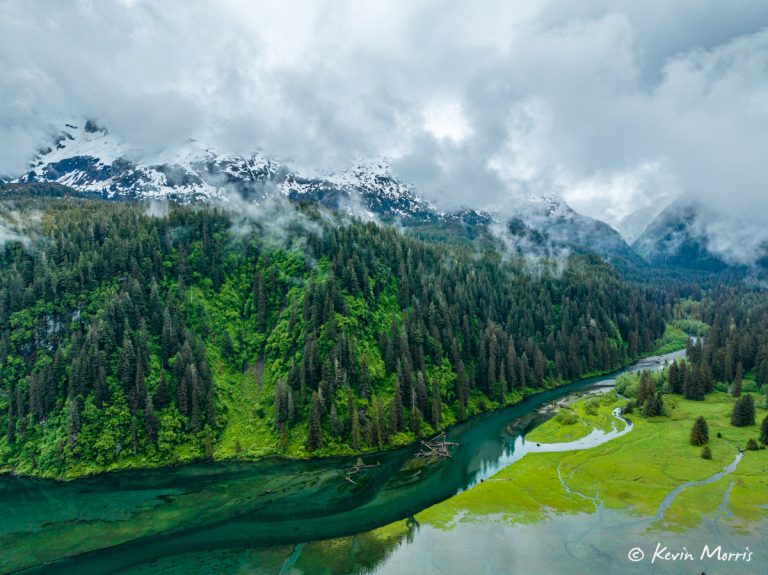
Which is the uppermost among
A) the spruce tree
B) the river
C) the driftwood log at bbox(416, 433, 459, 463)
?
the spruce tree

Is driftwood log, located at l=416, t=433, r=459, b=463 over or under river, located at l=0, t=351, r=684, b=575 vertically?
over

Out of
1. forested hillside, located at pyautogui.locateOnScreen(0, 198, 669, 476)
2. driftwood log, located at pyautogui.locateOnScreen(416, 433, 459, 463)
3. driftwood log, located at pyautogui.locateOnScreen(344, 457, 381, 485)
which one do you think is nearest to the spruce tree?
forested hillside, located at pyautogui.locateOnScreen(0, 198, 669, 476)

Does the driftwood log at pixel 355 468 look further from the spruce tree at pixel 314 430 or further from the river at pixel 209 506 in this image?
the spruce tree at pixel 314 430

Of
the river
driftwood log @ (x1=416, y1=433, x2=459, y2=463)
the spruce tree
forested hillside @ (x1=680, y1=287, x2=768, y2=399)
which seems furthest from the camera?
forested hillside @ (x1=680, y1=287, x2=768, y2=399)

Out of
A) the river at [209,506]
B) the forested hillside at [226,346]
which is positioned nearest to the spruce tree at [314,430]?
the forested hillside at [226,346]

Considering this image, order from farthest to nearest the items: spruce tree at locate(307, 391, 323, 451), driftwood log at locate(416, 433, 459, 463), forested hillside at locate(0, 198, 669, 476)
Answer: forested hillside at locate(0, 198, 669, 476) < spruce tree at locate(307, 391, 323, 451) < driftwood log at locate(416, 433, 459, 463)

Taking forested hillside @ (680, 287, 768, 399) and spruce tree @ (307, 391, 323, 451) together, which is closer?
spruce tree @ (307, 391, 323, 451)

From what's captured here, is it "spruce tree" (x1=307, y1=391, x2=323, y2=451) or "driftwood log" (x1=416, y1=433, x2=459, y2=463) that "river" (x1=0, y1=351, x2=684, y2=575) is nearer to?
"driftwood log" (x1=416, y1=433, x2=459, y2=463)

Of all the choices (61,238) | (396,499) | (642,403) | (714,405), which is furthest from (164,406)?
(714,405)

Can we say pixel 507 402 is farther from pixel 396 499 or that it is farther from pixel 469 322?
pixel 396 499
